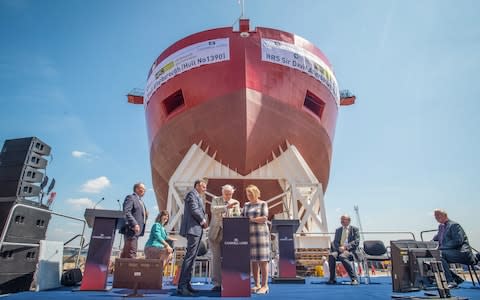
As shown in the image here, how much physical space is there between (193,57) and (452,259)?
9584 mm

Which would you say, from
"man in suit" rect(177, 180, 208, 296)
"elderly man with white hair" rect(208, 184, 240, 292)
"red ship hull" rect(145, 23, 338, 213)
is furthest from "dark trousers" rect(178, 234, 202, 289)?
"red ship hull" rect(145, 23, 338, 213)

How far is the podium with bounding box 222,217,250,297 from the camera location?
343 centimetres

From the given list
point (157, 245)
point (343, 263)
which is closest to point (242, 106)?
point (343, 263)

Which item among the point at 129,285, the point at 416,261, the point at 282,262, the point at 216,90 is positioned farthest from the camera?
the point at 216,90

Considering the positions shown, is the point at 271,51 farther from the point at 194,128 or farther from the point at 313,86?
the point at 194,128

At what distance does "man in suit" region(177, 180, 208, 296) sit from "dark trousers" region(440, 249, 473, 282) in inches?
172

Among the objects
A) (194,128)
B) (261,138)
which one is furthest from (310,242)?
(194,128)

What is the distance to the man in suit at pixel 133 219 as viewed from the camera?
4.30 m

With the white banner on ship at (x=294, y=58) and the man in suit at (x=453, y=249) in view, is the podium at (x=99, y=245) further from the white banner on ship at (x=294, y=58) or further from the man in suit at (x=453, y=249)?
the white banner on ship at (x=294, y=58)

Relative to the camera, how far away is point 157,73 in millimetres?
11656

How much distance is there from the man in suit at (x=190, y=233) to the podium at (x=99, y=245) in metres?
1.27

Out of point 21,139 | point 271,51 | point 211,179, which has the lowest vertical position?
point 21,139

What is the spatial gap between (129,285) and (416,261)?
11.9 feet

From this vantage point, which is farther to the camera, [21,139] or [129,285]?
[21,139]
